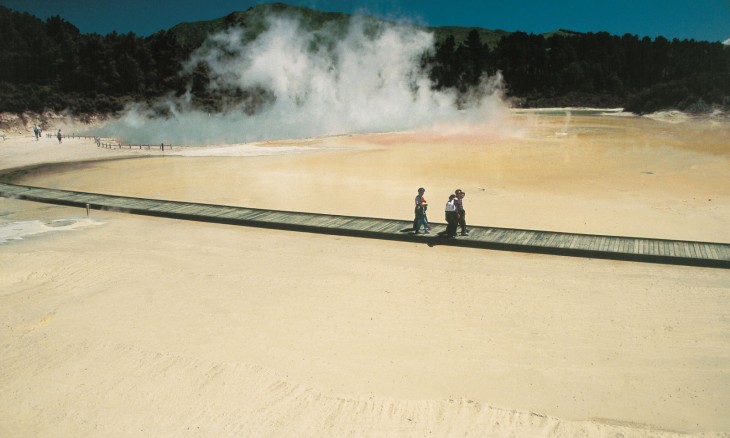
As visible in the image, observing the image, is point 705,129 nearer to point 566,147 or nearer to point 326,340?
point 566,147

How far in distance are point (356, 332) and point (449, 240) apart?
4212 mm

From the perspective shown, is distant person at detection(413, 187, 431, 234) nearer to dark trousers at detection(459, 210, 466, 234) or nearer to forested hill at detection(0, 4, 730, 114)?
dark trousers at detection(459, 210, 466, 234)

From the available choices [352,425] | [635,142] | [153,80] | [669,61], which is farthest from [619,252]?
[669,61]

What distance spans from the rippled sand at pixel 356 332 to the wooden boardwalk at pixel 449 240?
0.36m

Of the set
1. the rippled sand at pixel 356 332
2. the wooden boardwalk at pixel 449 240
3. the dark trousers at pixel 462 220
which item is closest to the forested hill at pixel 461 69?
the wooden boardwalk at pixel 449 240

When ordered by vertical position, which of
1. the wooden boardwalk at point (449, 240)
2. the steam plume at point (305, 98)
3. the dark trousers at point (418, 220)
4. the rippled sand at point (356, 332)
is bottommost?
the rippled sand at point (356, 332)

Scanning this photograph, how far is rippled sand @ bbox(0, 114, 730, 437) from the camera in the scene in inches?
230

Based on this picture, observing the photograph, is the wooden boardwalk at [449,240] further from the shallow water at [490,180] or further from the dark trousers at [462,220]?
the shallow water at [490,180]

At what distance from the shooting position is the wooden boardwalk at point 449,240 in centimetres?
1012

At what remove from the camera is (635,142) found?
1149 inches

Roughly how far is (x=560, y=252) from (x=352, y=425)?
6.27 meters

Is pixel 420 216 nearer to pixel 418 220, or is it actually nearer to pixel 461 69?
pixel 418 220

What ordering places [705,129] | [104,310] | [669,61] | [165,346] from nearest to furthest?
[165,346] < [104,310] < [705,129] < [669,61]

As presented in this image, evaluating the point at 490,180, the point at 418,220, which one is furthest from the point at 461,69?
the point at 418,220
